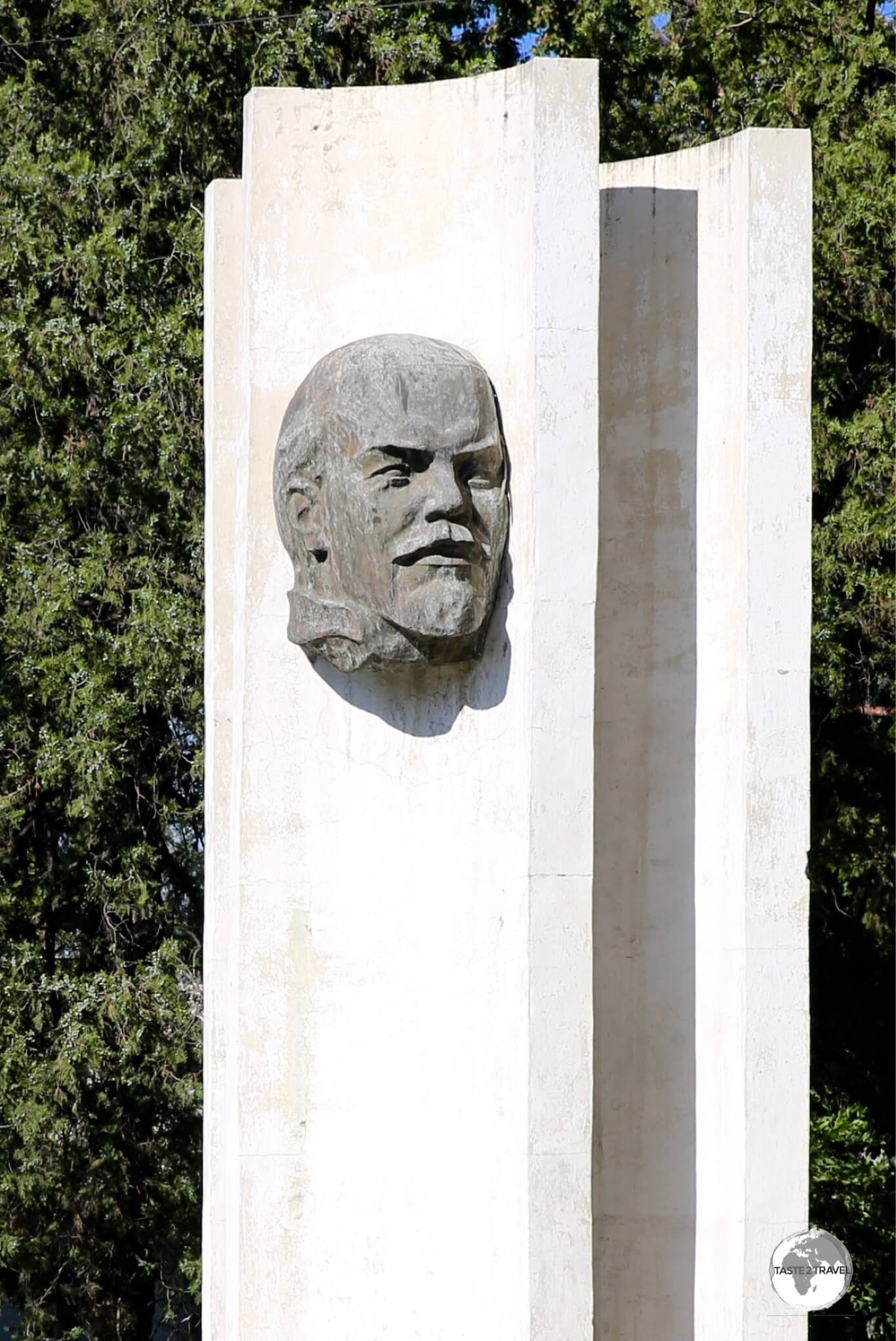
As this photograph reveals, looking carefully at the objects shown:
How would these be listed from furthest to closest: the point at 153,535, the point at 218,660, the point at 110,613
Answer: the point at 110,613, the point at 153,535, the point at 218,660

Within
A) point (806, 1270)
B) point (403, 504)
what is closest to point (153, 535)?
point (403, 504)

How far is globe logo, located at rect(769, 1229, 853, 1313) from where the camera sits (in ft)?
20.3

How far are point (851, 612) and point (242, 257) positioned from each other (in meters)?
5.10

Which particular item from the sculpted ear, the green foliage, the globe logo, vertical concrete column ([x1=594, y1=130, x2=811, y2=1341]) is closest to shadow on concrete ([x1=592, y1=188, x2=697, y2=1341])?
vertical concrete column ([x1=594, y1=130, x2=811, y2=1341])

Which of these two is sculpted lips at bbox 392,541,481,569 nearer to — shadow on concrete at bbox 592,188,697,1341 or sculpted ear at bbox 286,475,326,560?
sculpted ear at bbox 286,475,326,560

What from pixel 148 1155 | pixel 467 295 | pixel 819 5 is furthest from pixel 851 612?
pixel 467 295

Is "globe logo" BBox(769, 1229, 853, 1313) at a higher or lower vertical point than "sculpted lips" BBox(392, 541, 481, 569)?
lower

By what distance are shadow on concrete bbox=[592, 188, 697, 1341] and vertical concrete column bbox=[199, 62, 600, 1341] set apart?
1.57 ft

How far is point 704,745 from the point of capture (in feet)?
21.3

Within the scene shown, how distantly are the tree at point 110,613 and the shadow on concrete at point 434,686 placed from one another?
482 centimetres

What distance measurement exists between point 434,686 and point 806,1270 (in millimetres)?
1879

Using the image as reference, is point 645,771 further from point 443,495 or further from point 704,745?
point 443,495

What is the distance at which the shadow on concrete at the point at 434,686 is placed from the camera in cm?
618

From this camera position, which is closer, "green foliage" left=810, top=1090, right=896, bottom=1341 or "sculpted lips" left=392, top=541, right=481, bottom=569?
"sculpted lips" left=392, top=541, right=481, bottom=569
